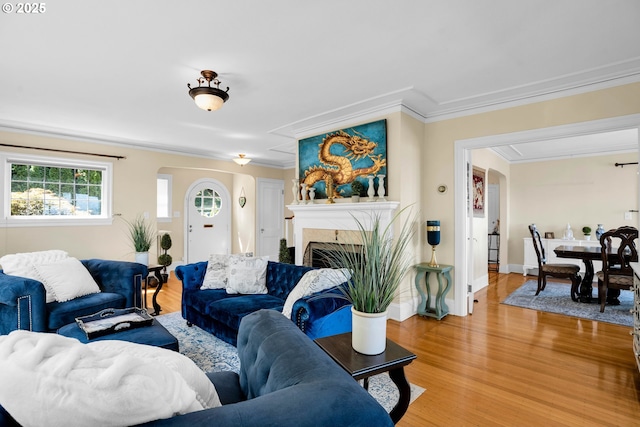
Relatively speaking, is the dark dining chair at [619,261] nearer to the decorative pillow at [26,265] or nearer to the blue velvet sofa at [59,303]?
the blue velvet sofa at [59,303]

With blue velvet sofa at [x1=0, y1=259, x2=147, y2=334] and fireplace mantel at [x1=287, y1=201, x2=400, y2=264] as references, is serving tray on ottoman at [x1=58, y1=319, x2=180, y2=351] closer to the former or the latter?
blue velvet sofa at [x1=0, y1=259, x2=147, y2=334]

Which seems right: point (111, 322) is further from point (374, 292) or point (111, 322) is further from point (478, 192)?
point (478, 192)

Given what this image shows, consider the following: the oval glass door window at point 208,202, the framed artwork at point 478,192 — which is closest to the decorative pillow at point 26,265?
the oval glass door window at point 208,202

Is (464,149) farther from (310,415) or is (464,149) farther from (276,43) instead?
(310,415)

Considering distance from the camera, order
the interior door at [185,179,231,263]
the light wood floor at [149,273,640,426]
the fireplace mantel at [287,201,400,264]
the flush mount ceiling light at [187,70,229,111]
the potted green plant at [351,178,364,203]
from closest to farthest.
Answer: the light wood floor at [149,273,640,426] < the flush mount ceiling light at [187,70,229,111] < the fireplace mantel at [287,201,400,264] < the potted green plant at [351,178,364,203] < the interior door at [185,179,231,263]

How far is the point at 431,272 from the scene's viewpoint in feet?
12.5

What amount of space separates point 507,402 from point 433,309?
1.84m

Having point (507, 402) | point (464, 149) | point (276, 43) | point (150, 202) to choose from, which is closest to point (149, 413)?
point (507, 402)

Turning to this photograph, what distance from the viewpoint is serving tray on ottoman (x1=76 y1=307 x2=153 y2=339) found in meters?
2.16

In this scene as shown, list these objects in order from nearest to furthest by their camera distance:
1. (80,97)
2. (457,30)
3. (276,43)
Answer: (457,30), (276,43), (80,97)

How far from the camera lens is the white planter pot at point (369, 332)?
1.45m

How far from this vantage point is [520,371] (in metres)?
2.54

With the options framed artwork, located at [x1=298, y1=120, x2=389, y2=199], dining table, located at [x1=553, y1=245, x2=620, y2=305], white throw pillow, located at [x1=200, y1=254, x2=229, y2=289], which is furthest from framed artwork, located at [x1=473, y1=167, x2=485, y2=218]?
white throw pillow, located at [x1=200, y1=254, x2=229, y2=289]

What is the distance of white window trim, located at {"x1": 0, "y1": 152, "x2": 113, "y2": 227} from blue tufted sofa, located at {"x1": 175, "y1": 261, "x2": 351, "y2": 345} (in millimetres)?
2651
